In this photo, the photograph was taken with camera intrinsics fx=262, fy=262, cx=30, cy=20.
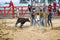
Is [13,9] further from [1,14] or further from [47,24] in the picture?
[47,24]

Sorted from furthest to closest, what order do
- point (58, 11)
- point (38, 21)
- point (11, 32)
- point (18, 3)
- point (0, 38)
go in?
point (18, 3), point (58, 11), point (38, 21), point (11, 32), point (0, 38)

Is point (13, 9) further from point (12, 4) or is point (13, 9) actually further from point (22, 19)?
point (22, 19)

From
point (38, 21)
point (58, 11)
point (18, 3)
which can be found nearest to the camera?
point (38, 21)

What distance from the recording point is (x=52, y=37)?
12.2 meters

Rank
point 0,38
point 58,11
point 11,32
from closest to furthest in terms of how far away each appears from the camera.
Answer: point 0,38 < point 11,32 < point 58,11

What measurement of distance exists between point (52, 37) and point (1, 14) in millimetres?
11980

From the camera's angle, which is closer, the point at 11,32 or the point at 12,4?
the point at 11,32

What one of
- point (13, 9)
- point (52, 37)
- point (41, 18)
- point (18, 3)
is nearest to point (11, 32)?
point (52, 37)

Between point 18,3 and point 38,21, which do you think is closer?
point 38,21

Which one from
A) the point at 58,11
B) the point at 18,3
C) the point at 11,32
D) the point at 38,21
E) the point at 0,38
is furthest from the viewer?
the point at 18,3

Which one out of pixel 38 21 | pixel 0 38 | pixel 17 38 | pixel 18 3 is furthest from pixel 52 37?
pixel 18 3

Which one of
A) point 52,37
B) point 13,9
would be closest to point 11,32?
point 52,37

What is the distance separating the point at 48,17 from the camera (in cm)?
1609

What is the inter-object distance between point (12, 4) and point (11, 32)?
1046 centimetres
